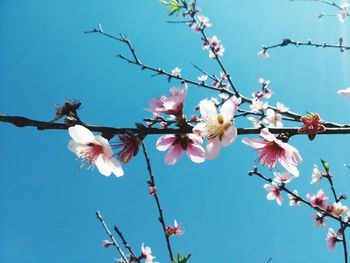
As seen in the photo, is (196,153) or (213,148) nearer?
(213,148)

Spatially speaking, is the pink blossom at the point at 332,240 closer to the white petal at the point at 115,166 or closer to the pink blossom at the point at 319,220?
the pink blossom at the point at 319,220

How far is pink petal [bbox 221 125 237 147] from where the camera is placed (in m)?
1.51

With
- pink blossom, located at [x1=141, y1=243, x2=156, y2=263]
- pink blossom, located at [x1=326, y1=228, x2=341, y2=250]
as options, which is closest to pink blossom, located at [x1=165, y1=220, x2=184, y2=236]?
pink blossom, located at [x1=141, y1=243, x2=156, y2=263]

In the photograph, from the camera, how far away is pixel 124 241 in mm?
3871

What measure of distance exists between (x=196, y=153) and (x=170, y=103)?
316 millimetres

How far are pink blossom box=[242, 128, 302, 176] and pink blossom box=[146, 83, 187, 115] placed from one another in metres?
0.39

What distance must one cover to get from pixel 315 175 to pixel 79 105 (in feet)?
12.7

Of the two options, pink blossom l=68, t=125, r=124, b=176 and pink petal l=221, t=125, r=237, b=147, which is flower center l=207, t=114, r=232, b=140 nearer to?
pink petal l=221, t=125, r=237, b=147

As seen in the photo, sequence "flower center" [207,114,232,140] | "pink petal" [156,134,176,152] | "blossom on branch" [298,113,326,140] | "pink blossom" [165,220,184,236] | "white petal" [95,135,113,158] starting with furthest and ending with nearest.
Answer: "pink blossom" [165,220,184,236], "pink petal" [156,134,176,152], "flower center" [207,114,232,140], "white petal" [95,135,113,158], "blossom on branch" [298,113,326,140]

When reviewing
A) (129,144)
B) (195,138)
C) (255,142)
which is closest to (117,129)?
(129,144)

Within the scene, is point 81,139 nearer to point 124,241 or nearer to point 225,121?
point 225,121

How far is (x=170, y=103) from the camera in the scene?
1.69m

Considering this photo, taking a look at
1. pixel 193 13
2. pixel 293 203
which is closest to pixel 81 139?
pixel 293 203

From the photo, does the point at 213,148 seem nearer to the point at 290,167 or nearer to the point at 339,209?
the point at 290,167
